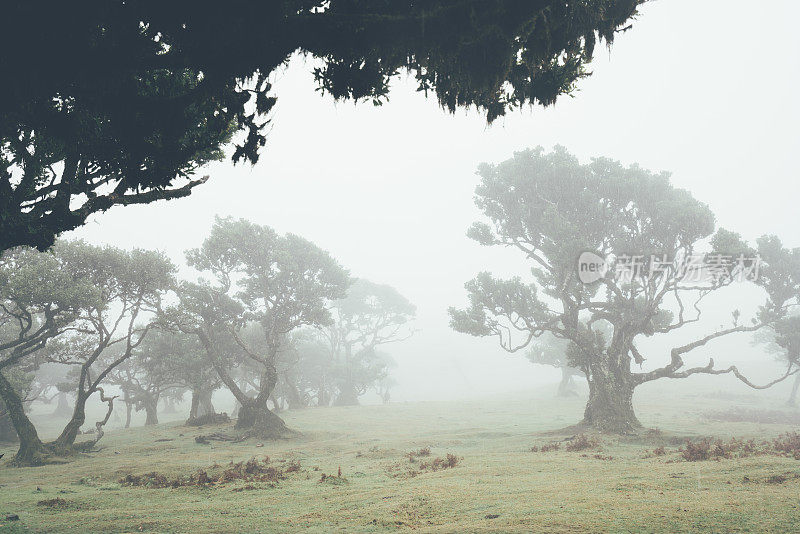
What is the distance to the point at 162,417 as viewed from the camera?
174ft

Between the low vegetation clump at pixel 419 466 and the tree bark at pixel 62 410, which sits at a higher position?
the low vegetation clump at pixel 419 466

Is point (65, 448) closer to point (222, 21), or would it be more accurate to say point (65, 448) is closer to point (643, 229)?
point (222, 21)

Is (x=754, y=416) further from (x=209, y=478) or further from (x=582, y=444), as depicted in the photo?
(x=209, y=478)

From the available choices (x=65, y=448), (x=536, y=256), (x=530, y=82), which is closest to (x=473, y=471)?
(x=530, y=82)

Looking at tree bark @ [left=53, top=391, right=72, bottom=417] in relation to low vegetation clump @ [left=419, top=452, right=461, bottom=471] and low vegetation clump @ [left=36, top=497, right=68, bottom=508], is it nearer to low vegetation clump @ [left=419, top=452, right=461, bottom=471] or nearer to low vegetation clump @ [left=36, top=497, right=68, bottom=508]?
low vegetation clump @ [left=36, top=497, right=68, bottom=508]

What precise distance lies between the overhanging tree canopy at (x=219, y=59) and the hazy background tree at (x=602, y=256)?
64.0 ft

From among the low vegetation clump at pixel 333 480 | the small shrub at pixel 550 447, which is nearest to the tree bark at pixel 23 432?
the low vegetation clump at pixel 333 480

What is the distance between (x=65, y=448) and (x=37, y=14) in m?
22.3

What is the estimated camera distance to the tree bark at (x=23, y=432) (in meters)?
17.4

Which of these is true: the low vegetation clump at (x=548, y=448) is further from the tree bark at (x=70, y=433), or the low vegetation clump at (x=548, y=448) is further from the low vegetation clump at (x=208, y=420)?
the low vegetation clump at (x=208, y=420)

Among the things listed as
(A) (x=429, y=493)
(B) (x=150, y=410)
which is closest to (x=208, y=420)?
(B) (x=150, y=410)

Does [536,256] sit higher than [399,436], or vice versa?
[536,256]

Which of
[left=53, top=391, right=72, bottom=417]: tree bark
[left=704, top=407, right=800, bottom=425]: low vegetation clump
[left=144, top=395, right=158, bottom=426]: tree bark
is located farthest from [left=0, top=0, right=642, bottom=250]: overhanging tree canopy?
[left=53, top=391, right=72, bottom=417]: tree bark

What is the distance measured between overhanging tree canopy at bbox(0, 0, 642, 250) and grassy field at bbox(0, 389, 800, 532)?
6786 mm
